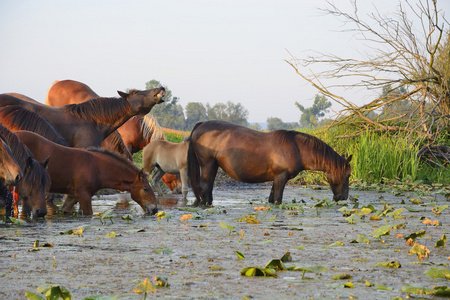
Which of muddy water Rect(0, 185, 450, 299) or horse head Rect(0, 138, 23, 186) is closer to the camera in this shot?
muddy water Rect(0, 185, 450, 299)

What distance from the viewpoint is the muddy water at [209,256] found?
3588mm

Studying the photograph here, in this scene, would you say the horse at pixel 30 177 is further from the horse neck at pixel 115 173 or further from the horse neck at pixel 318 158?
the horse neck at pixel 318 158

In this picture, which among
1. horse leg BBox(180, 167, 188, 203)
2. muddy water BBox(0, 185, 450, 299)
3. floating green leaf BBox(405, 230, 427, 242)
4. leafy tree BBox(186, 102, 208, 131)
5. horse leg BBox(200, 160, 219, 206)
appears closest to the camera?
muddy water BBox(0, 185, 450, 299)

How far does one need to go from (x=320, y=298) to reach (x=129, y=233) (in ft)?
10.1

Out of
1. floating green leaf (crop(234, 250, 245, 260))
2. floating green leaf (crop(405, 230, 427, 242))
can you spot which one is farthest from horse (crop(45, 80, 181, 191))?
floating green leaf (crop(234, 250, 245, 260))

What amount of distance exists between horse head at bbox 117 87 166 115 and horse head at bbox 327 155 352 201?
114 inches

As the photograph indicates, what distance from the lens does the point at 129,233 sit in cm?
610

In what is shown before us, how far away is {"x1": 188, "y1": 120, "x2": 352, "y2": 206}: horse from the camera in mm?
9328

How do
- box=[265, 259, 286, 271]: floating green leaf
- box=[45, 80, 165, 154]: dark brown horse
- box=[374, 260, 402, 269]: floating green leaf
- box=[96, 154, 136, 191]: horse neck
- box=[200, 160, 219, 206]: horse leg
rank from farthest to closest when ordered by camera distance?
box=[45, 80, 165, 154]: dark brown horse, box=[200, 160, 219, 206]: horse leg, box=[96, 154, 136, 191]: horse neck, box=[374, 260, 402, 269]: floating green leaf, box=[265, 259, 286, 271]: floating green leaf


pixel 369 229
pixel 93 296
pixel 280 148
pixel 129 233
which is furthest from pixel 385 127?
pixel 93 296

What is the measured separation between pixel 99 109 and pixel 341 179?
390 centimetres

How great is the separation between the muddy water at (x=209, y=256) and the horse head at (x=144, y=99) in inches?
94.1

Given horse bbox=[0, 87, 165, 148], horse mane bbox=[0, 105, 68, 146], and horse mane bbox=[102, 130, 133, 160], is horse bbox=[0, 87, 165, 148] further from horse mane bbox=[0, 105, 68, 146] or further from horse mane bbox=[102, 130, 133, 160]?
horse mane bbox=[102, 130, 133, 160]

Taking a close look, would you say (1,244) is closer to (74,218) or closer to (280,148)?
(74,218)
